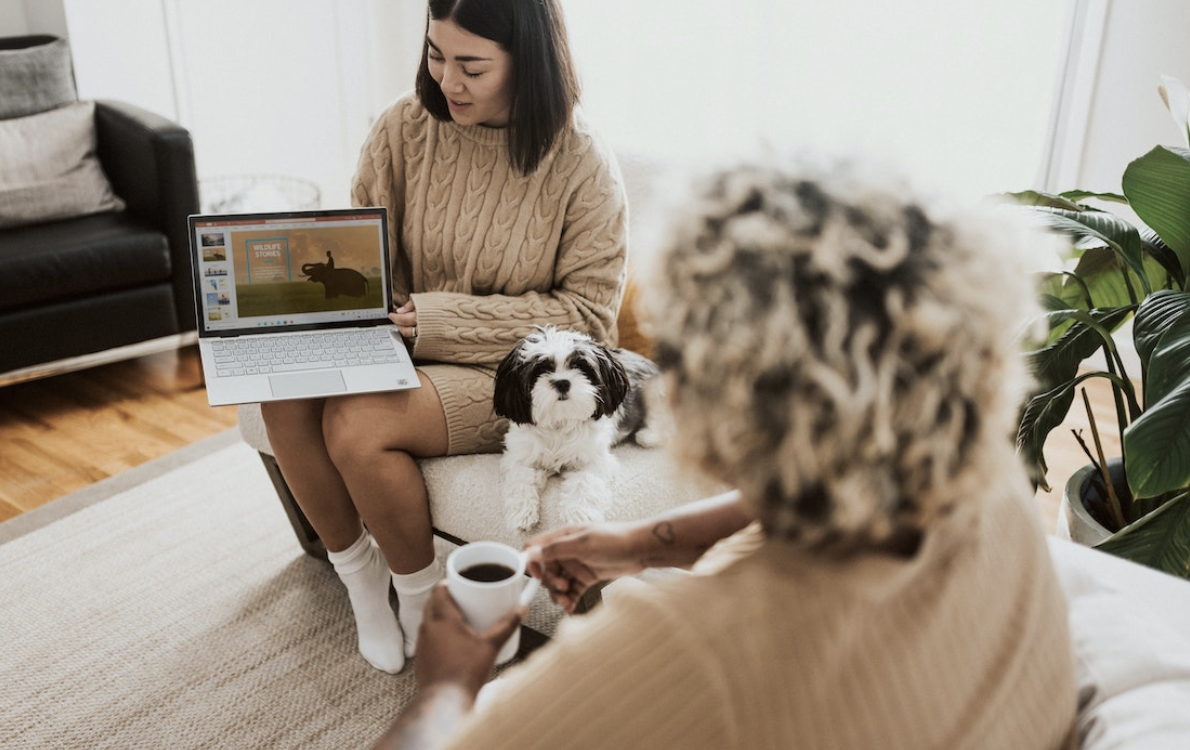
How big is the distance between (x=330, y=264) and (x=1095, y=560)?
1306mm

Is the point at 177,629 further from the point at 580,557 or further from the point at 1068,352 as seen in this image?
the point at 1068,352

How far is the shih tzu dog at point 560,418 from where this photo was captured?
4.98ft

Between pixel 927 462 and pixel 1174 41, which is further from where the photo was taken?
pixel 1174 41

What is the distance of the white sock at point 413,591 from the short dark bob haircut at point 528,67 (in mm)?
772

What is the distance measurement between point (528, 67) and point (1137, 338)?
3.65ft

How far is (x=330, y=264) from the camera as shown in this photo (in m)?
1.68

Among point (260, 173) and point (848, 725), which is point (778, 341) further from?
point (260, 173)

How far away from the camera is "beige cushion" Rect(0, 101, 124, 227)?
109 inches

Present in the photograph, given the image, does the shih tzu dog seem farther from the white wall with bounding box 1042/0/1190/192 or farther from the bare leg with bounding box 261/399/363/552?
the white wall with bounding box 1042/0/1190/192

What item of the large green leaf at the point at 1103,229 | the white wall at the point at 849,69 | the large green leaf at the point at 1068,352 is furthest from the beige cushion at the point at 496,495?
the white wall at the point at 849,69

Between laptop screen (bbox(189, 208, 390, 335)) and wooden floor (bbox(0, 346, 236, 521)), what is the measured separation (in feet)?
3.40

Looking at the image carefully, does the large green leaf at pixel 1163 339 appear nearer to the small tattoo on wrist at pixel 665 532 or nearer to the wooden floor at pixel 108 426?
the small tattoo on wrist at pixel 665 532

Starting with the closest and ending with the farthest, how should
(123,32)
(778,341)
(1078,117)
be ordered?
(778,341), (1078,117), (123,32)

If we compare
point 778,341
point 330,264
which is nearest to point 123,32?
point 330,264
